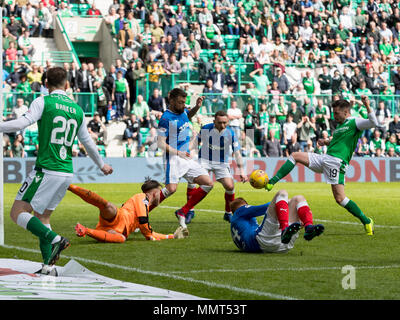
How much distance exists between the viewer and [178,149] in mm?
12969

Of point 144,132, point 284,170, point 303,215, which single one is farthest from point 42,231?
point 144,132

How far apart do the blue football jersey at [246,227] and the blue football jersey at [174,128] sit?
313 centimetres

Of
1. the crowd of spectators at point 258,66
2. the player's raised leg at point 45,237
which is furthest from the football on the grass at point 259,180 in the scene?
the crowd of spectators at point 258,66

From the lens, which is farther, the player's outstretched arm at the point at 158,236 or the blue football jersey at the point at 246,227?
the player's outstretched arm at the point at 158,236

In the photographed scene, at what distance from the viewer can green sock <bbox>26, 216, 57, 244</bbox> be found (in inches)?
318

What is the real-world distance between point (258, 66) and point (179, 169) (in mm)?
17585

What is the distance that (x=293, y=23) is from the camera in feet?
111

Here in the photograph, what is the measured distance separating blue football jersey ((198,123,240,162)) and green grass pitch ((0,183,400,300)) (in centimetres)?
108

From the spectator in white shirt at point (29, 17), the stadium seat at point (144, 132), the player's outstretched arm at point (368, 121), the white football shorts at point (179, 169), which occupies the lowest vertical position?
the stadium seat at point (144, 132)

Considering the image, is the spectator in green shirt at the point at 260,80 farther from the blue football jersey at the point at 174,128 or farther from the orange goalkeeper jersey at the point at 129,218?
the orange goalkeeper jersey at the point at 129,218

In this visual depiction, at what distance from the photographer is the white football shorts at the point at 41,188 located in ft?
27.0

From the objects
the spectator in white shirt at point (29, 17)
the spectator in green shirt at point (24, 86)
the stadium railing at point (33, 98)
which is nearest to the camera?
the stadium railing at point (33, 98)

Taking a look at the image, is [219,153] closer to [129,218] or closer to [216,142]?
[216,142]
